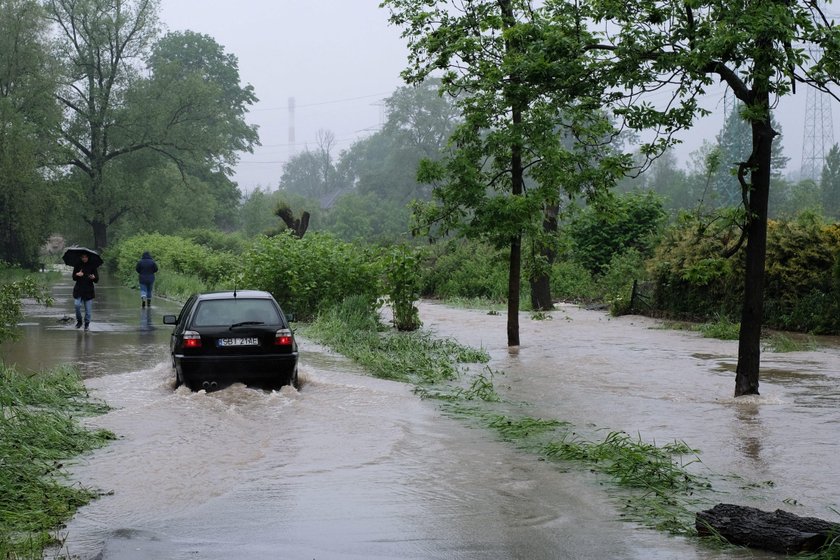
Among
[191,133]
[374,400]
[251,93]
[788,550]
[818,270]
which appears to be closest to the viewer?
[788,550]

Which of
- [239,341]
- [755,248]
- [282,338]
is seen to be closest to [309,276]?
[282,338]

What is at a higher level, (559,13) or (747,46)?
(559,13)

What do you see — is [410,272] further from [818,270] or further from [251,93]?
[251,93]

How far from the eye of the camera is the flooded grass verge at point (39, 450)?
23.2ft

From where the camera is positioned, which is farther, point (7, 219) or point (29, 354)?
point (7, 219)

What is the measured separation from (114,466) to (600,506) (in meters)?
4.72

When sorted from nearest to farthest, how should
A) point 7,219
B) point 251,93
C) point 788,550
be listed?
point 788,550 < point 7,219 < point 251,93

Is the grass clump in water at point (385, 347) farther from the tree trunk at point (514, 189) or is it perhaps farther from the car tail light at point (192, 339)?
the car tail light at point (192, 339)

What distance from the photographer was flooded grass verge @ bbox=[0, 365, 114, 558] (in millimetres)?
7059

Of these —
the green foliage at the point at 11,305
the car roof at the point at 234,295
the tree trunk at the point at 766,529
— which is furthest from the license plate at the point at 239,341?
the tree trunk at the point at 766,529

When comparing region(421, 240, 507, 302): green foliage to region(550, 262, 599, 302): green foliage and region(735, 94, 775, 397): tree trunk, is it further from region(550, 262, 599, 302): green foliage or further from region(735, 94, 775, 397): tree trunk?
region(735, 94, 775, 397): tree trunk

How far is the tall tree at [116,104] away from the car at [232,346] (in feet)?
174

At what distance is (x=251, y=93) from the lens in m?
87.6

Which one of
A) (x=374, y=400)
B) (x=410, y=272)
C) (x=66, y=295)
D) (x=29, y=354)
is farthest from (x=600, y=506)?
(x=66, y=295)
